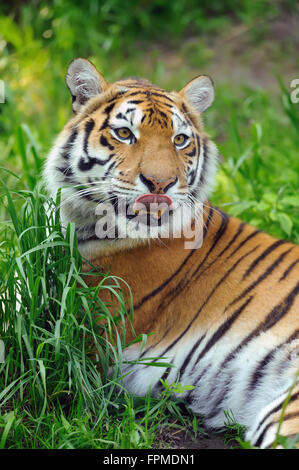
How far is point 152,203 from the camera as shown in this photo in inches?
120

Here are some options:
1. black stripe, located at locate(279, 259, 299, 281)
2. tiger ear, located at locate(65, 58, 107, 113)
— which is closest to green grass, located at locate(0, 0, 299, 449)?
tiger ear, located at locate(65, 58, 107, 113)

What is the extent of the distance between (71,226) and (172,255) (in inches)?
23.8

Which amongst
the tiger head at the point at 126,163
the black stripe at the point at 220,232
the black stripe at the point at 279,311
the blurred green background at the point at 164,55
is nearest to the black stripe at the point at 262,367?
the black stripe at the point at 279,311

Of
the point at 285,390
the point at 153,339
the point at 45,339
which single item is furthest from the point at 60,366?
the point at 285,390

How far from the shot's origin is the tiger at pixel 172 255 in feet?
10.0

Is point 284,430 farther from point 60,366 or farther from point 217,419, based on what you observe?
point 60,366

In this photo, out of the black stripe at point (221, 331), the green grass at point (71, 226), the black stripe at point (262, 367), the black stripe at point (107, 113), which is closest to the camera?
the green grass at point (71, 226)

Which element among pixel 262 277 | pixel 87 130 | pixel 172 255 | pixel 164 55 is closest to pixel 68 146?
pixel 87 130

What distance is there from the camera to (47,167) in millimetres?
3443

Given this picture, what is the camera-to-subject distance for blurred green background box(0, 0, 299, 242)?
21.1 ft

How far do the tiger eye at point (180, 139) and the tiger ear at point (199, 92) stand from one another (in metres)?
0.39

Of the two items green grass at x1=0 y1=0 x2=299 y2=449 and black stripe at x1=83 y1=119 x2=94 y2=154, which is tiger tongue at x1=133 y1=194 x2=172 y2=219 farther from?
black stripe at x1=83 y1=119 x2=94 y2=154

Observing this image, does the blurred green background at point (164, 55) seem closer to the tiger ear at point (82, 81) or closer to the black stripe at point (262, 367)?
the tiger ear at point (82, 81)

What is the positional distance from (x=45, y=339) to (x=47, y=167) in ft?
3.42
